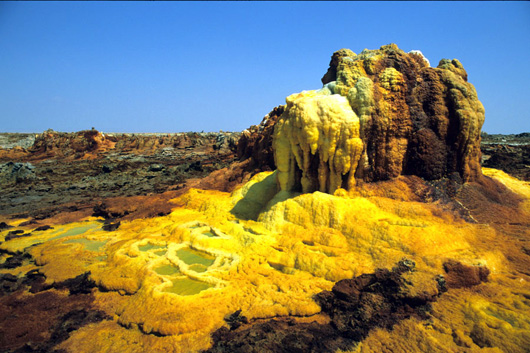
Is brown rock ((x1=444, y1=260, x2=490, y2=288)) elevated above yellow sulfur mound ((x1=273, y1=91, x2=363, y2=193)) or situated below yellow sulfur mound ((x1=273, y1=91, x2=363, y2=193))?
below

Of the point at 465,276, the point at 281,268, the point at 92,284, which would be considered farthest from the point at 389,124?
the point at 92,284

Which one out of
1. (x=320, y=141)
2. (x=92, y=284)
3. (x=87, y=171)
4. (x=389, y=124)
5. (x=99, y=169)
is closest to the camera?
(x=92, y=284)

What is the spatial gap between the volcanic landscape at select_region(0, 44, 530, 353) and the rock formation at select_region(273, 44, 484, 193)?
0.04 meters

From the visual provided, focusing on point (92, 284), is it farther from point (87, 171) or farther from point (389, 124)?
point (87, 171)

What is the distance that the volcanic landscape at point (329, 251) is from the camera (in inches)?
A: 207

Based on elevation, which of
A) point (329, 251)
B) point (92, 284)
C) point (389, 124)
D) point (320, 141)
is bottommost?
point (92, 284)

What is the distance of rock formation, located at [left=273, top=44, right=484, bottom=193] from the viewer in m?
8.75

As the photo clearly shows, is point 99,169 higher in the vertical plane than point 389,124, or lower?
lower

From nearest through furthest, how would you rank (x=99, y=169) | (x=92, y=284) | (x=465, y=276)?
(x=465, y=276) < (x=92, y=284) < (x=99, y=169)

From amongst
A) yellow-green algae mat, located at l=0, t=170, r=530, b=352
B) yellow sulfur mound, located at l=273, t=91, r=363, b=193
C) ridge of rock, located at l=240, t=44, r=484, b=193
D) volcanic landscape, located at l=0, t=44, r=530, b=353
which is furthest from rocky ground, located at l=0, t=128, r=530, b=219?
ridge of rock, located at l=240, t=44, r=484, b=193

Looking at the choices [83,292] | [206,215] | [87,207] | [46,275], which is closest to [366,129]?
[206,215]

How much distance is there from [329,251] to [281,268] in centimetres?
132

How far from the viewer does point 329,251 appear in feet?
23.7

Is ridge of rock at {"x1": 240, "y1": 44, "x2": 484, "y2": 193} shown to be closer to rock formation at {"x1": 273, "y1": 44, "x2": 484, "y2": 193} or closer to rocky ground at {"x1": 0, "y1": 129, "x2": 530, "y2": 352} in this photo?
rock formation at {"x1": 273, "y1": 44, "x2": 484, "y2": 193}
